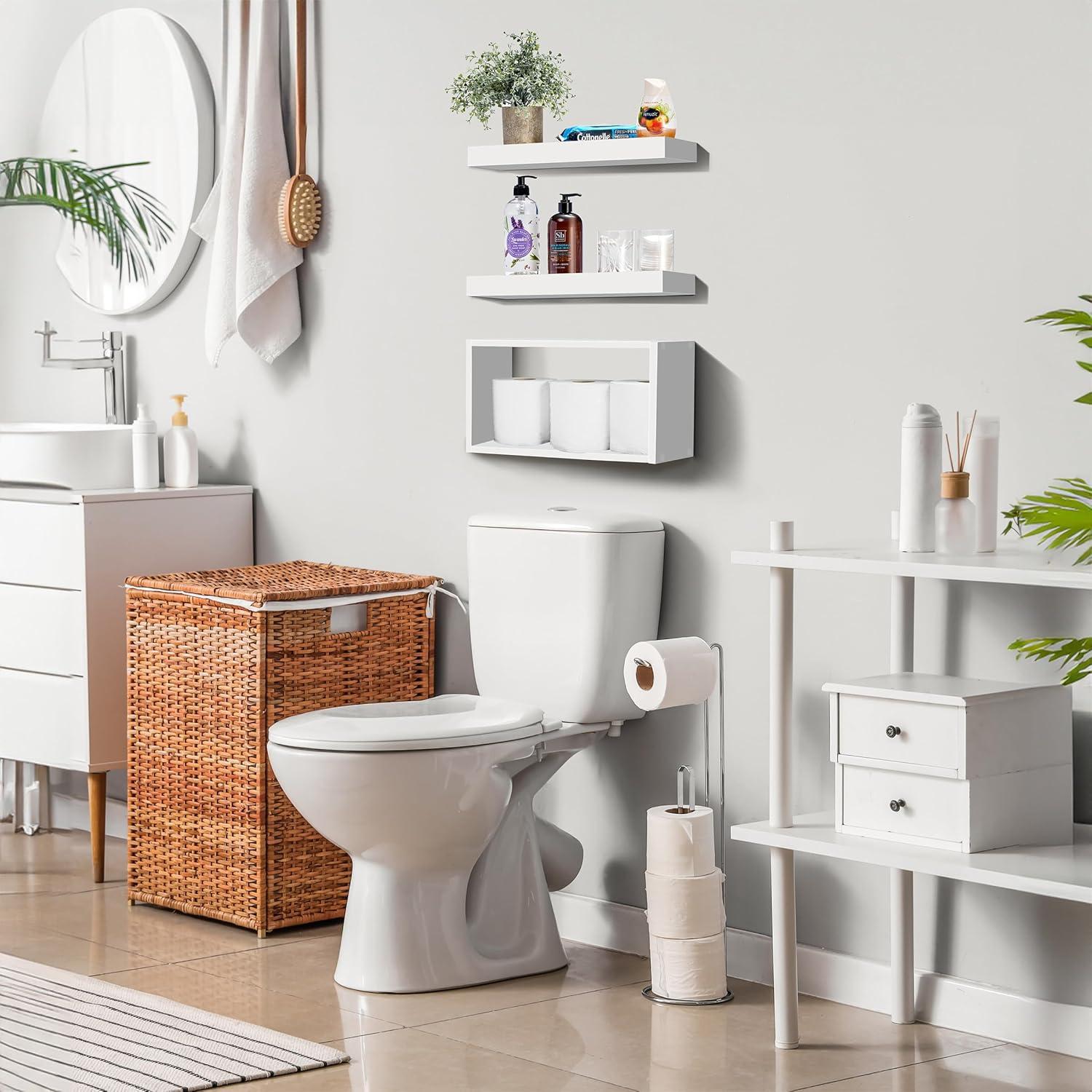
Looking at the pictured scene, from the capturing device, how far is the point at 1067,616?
2.63m

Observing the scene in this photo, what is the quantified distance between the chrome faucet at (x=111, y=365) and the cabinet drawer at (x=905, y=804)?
222cm

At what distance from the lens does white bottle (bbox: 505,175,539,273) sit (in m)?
3.19

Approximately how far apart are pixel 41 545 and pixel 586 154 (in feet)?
4.76

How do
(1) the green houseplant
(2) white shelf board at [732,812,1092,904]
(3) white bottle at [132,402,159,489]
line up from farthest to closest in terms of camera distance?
1. (3) white bottle at [132,402,159,489]
2. (2) white shelf board at [732,812,1092,904]
3. (1) the green houseplant

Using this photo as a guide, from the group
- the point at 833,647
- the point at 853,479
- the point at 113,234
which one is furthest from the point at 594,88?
the point at 113,234

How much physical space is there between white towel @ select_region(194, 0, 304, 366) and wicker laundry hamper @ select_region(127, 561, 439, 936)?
0.56 metres

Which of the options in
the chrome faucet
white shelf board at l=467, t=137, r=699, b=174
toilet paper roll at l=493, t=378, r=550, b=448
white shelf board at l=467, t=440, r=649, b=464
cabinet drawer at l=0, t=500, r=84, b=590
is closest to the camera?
white shelf board at l=467, t=137, r=699, b=174

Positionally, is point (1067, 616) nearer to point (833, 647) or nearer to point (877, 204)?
point (833, 647)

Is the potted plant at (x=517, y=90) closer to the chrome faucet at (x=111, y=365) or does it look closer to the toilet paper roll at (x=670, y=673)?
the toilet paper roll at (x=670, y=673)

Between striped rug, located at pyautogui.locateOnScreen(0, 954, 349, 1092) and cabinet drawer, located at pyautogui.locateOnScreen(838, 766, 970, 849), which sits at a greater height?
cabinet drawer, located at pyautogui.locateOnScreen(838, 766, 970, 849)

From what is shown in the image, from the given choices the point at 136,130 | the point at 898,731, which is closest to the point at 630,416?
the point at 898,731

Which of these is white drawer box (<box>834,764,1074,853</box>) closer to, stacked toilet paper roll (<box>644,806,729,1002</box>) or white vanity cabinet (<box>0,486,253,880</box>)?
stacked toilet paper roll (<box>644,806,729,1002</box>)

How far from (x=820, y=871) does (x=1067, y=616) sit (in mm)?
647

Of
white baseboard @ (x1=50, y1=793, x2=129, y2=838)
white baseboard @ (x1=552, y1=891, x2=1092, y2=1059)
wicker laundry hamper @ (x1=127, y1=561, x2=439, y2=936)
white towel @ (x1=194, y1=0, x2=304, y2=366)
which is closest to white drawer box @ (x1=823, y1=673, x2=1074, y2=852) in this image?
white baseboard @ (x1=552, y1=891, x2=1092, y2=1059)
